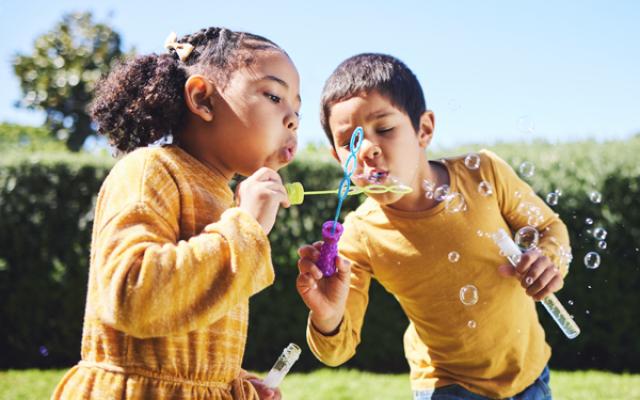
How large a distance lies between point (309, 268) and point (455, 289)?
779mm

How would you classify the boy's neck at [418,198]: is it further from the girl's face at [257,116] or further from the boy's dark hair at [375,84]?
the girl's face at [257,116]

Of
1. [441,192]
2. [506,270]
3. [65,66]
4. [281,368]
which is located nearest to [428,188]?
[441,192]

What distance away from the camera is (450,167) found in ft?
9.13

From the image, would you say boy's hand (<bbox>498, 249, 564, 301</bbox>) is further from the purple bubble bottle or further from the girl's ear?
the girl's ear

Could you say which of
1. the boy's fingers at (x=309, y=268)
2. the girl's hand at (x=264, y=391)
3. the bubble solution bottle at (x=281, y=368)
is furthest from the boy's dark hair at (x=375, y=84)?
the girl's hand at (x=264, y=391)

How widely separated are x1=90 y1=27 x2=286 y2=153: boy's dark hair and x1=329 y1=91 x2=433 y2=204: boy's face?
1.79 ft

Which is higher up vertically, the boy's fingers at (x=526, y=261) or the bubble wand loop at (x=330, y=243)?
the bubble wand loop at (x=330, y=243)

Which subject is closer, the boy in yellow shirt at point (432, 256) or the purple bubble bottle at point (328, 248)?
the purple bubble bottle at point (328, 248)

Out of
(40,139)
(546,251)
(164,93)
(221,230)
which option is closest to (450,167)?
(546,251)

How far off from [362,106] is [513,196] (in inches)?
30.4

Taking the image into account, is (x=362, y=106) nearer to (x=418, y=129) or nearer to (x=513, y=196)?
(x=418, y=129)

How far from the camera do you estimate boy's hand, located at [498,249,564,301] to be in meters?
2.28

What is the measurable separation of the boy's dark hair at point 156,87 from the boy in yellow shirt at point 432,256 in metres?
0.63

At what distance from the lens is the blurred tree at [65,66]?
2533cm
